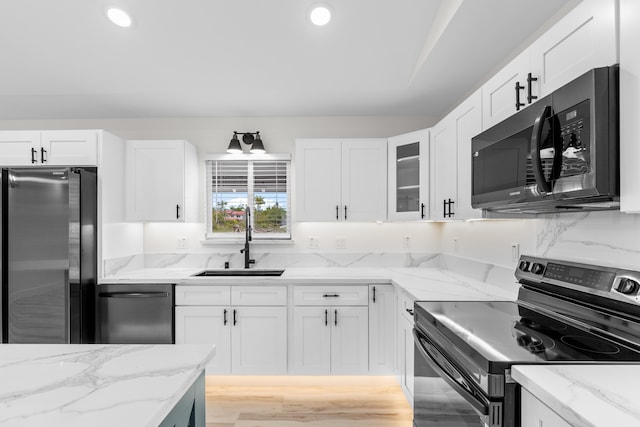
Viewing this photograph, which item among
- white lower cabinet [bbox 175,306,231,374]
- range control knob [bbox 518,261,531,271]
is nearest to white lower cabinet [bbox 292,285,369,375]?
white lower cabinet [bbox 175,306,231,374]

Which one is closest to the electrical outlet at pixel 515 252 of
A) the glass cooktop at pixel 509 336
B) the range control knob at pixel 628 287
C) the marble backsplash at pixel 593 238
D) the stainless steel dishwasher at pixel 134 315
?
the marble backsplash at pixel 593 238

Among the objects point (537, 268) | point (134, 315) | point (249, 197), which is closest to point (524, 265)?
point (537, 268)

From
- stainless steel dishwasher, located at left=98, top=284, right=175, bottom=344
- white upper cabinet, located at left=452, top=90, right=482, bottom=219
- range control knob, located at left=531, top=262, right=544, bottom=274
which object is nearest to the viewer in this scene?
range control knob, located at left=531, top=262, right=544, bottom=274

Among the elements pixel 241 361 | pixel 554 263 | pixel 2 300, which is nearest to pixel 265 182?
pixel 241 361

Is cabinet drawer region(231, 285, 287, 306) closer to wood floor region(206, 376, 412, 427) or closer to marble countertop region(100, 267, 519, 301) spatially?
marble countertop region(100, 267, 519, 301)

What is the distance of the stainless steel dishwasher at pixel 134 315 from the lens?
283 centimetres

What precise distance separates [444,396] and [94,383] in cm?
122

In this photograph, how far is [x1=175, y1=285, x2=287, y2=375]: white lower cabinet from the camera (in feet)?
9.37

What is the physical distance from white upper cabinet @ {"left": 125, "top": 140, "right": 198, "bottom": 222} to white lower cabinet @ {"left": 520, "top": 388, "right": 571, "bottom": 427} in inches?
114

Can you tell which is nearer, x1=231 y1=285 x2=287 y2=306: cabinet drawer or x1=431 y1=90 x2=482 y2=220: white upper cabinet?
x1=431 y1=90 x2=482 y2=220: white upper cabinet

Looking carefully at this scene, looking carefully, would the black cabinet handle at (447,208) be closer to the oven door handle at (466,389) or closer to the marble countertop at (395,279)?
the marble countertop at (395,279)

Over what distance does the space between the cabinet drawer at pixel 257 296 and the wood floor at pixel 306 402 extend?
25.2 inches

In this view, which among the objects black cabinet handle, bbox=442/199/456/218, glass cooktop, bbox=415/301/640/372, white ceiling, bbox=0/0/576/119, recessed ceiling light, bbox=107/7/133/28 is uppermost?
recessed ceiling light, bbox=107/7/133/28

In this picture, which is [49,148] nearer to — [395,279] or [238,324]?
[238,324]
